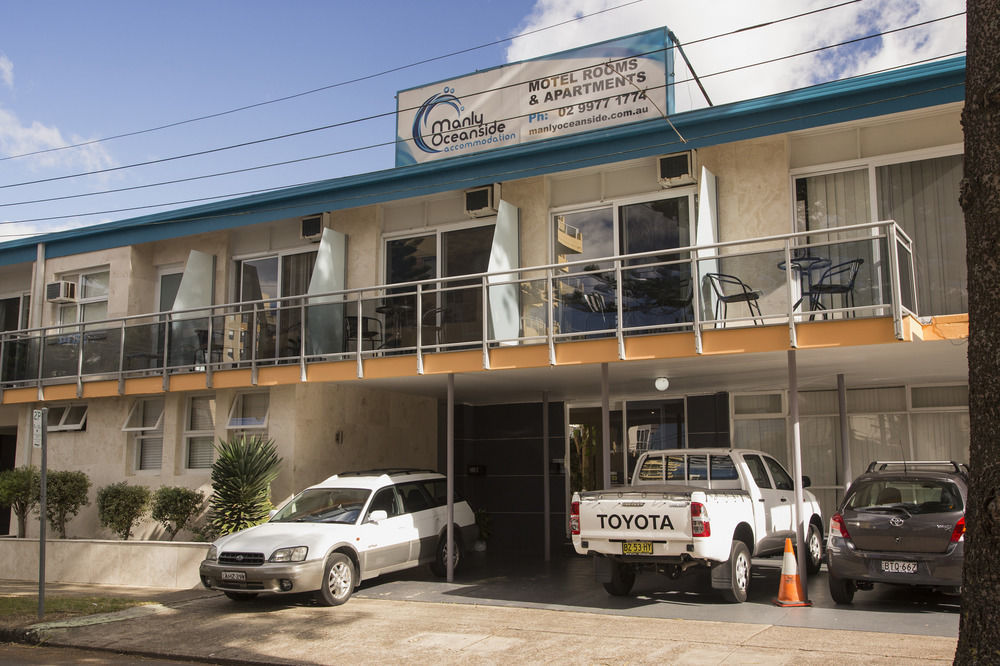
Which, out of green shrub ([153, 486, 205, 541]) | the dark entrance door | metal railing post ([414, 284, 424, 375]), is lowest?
green shrub ([153, 486, 205, 541])

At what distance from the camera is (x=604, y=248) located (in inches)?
612

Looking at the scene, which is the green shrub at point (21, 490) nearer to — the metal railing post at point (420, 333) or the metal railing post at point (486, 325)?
the metal railing post at point (420, 333)

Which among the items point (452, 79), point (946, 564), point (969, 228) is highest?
point (452, 79)

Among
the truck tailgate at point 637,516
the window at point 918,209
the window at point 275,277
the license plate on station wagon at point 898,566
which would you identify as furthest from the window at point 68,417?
the license plate on station wagon at point 898,566

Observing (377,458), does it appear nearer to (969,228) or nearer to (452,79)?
(452,79)

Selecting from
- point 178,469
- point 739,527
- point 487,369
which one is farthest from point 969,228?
point 178,469

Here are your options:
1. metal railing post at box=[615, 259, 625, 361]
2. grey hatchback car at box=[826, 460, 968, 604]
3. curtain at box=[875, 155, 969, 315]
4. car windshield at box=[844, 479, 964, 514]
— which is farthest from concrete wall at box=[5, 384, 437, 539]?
curtain at box=[875, 155, 969, 315]

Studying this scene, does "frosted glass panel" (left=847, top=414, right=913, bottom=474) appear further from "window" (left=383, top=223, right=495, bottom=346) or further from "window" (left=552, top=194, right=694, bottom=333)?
"window" (left=383, top=223, right=495, bottom=346)

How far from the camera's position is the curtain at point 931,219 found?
1227 cm

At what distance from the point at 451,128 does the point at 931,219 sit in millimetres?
8806

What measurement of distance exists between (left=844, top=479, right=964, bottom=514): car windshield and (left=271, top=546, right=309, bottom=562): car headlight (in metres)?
6.90

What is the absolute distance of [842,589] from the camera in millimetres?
10609

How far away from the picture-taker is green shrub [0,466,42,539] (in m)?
17.4

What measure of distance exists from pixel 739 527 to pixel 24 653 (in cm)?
873
